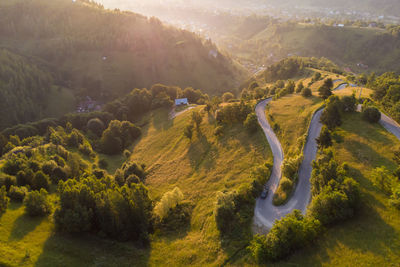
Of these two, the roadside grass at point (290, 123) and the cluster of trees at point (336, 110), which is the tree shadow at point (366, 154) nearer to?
the cluster of trees at point (336, 110)

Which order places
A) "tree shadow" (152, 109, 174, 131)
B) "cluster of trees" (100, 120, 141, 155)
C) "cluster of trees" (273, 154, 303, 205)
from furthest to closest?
"tree shadow" (152, 109, 174, 131) < "cluster of trees" (100, 120, 141, 155) < "cluster of trees" (273, 154, 303, 205)

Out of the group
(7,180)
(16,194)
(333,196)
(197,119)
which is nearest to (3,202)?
(16,194)

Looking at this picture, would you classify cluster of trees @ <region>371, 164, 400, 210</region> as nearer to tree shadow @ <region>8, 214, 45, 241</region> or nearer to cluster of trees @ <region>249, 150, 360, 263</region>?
cluster of trees @ <region>249, 150, 360, 263</region>

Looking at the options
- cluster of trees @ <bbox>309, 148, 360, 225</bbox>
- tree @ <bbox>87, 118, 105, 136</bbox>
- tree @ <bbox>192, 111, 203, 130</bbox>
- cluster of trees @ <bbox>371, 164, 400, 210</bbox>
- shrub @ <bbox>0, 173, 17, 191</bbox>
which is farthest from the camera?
tree @ <bbox>87, 118, 105, 136</bbox>

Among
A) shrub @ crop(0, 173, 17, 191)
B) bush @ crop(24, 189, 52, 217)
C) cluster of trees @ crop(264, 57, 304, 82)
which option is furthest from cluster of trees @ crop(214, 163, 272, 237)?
cluster of trees @ crop(264, 57, 304, 82)

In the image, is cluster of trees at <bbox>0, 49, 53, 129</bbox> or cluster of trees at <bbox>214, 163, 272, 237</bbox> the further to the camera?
cluster of trees at <bbox>0, 49, 53, 129</bbox>

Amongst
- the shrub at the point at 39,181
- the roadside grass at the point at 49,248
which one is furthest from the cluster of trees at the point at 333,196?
the shrub at the point at 39,181

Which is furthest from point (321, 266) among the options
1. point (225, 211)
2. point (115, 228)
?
point (115, 228)
